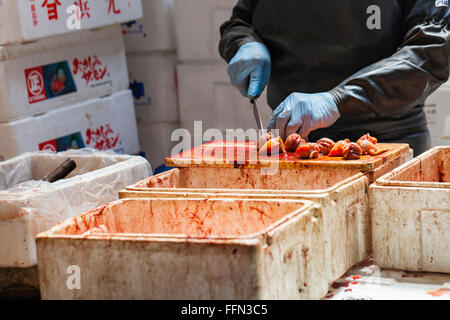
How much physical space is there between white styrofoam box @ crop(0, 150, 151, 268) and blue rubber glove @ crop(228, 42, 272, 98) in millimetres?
677

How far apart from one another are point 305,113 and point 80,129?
1.91 m

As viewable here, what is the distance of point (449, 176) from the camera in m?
2.45

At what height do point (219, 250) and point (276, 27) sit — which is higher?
point (276, 27)

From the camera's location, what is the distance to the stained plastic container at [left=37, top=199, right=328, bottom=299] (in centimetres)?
152

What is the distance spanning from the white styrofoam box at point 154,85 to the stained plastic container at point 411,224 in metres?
3.09

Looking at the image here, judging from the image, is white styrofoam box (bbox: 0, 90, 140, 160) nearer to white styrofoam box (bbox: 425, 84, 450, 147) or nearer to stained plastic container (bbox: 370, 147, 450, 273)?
Result: white styrofoam box (bbox: 425, 84, 450, 147)

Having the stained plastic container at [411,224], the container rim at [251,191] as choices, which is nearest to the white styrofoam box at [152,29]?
the container rim at [251,191]

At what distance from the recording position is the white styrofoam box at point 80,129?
3650mm

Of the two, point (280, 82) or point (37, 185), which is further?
point (280, 82)

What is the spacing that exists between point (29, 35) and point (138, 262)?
2316 mm

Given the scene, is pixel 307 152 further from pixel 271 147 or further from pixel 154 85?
A: pixel 154 85

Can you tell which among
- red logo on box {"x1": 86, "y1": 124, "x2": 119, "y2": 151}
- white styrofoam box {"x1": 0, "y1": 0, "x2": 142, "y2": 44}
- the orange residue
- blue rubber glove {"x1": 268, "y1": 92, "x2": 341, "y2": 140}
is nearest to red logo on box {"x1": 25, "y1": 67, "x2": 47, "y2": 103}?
white styrofoam box {"x1": 0, "y1": 0, "x2": 142, "y2": 44}
